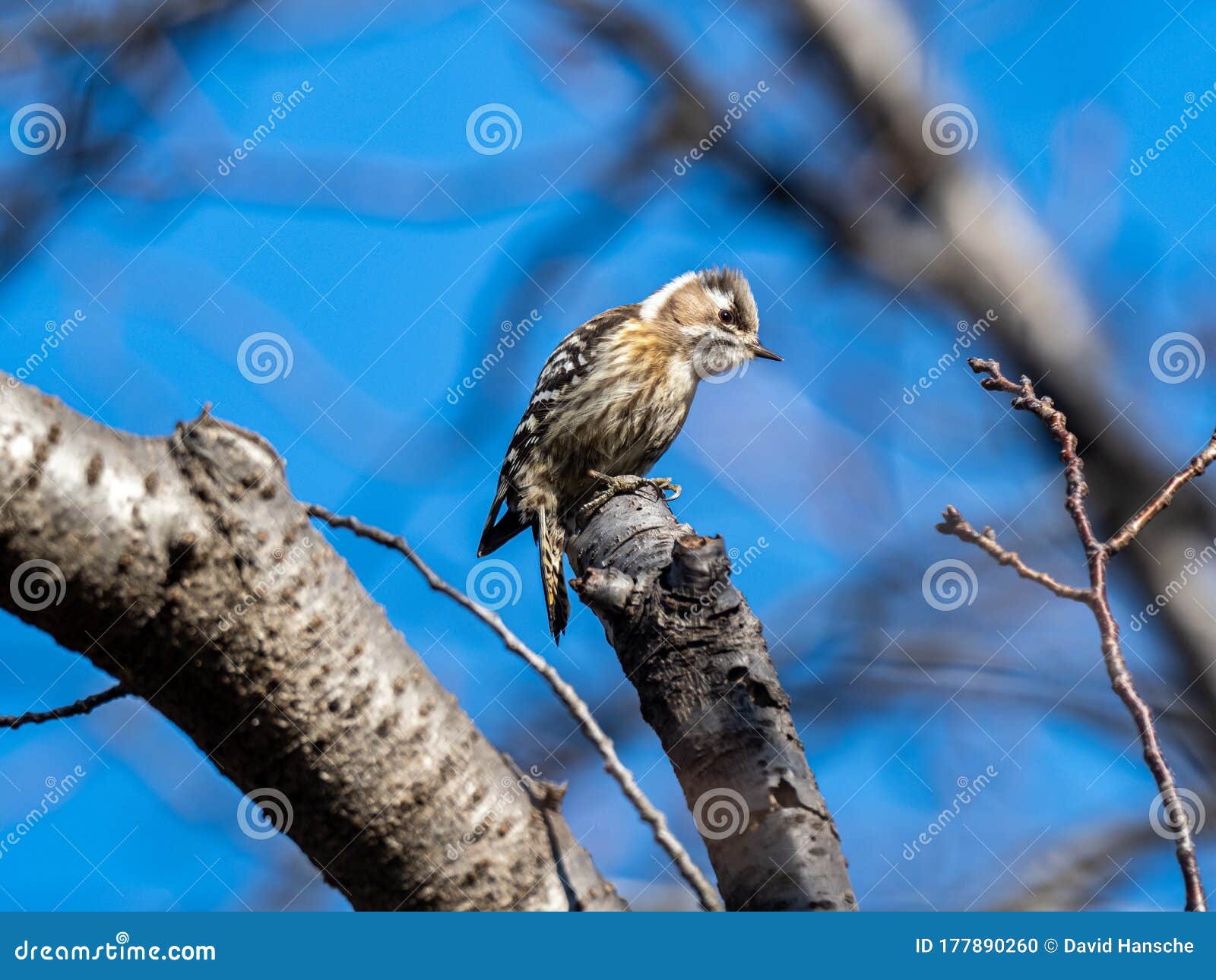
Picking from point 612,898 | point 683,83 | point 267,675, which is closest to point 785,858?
point 612,898

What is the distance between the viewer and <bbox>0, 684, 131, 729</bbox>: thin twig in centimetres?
184

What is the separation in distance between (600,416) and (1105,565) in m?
4.10

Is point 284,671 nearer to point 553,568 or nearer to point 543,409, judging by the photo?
point 553,568

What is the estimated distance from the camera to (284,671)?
1801 millimetres

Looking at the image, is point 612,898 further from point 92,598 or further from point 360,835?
point 92,598

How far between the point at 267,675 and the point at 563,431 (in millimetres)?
4096

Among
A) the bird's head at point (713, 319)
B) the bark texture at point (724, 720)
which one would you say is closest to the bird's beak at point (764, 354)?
the bird's head at point (713, 319)

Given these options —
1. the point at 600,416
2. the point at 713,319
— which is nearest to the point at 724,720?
the point at 600,416

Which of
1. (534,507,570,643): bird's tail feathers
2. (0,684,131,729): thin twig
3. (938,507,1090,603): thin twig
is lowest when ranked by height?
(0,684,131,729): thin twig

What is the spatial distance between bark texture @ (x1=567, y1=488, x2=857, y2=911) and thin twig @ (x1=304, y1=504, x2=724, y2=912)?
391 mm

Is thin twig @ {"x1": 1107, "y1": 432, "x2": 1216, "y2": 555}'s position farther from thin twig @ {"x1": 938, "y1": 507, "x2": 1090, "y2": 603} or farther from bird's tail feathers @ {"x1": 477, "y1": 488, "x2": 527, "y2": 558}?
bird's tail feathers @ {"x1": 477, "y1": 488, "x2": 527, "y2": 558}

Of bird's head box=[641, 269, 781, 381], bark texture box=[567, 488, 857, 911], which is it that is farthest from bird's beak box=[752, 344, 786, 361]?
bark texture box=[567, 488, 857, 911]

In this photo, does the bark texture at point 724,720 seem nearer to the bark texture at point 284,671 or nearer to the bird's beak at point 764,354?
the bark texture at point 284,671

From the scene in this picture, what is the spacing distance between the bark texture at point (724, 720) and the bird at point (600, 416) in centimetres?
269
